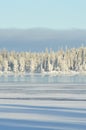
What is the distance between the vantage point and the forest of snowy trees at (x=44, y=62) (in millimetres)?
138500

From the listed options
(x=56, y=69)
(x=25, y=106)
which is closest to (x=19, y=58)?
(x=56, y=69)

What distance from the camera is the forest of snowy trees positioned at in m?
138

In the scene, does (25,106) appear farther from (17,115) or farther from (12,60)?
(12,60)

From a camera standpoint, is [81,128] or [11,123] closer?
[81,128]

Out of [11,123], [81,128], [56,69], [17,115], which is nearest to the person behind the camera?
[81,128]

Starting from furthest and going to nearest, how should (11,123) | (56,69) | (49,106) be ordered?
1. (56,69)
2. (49,106)
3. (11,123)

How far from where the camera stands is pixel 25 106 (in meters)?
22.6

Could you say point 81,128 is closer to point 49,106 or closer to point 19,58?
point 49,106

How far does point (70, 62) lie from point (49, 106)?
4876 inches

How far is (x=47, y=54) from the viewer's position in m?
145

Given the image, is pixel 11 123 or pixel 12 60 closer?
pixel 11 123

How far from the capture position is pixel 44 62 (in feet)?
463

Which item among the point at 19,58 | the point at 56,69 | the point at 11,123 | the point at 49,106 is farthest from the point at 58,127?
the point at 19,58

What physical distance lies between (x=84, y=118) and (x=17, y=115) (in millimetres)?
2798
